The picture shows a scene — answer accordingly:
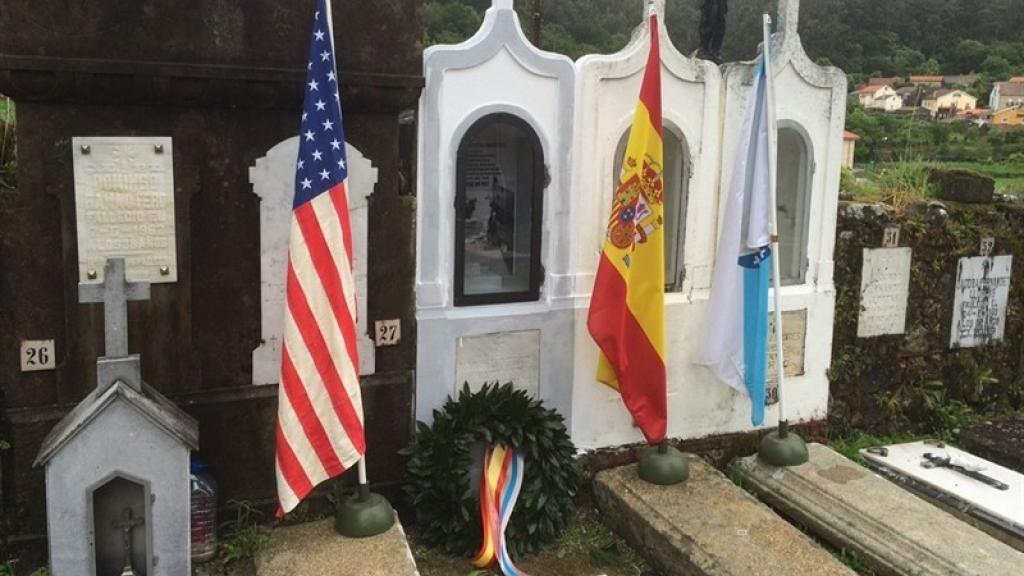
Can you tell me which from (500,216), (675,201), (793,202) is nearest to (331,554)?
(500,216)

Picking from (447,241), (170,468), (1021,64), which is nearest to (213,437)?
(170,468)

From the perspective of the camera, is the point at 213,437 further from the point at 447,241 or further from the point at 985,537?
the point at 985,537

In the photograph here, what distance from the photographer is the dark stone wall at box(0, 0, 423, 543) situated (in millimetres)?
4434

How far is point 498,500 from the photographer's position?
17.9 ft

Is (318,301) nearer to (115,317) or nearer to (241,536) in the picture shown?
(115,317)

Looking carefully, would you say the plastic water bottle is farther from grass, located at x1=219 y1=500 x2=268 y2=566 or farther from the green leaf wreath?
the green leaf wreath

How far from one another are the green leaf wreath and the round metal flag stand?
39 centimetres

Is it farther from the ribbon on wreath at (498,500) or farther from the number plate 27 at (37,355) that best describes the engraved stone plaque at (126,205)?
the ribbon on wreath at (498,500)

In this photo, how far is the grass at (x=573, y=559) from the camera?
17.3 ft

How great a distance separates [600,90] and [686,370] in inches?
85.2

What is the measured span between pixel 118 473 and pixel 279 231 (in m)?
1.58

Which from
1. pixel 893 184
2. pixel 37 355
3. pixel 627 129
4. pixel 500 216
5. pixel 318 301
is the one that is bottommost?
pixel 37 355

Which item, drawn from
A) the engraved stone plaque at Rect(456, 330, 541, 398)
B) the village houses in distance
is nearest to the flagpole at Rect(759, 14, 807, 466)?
the engraved stone plaque at Rect(456, 330, 541, 398)

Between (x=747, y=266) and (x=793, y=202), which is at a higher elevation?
(x=793, y=202)
